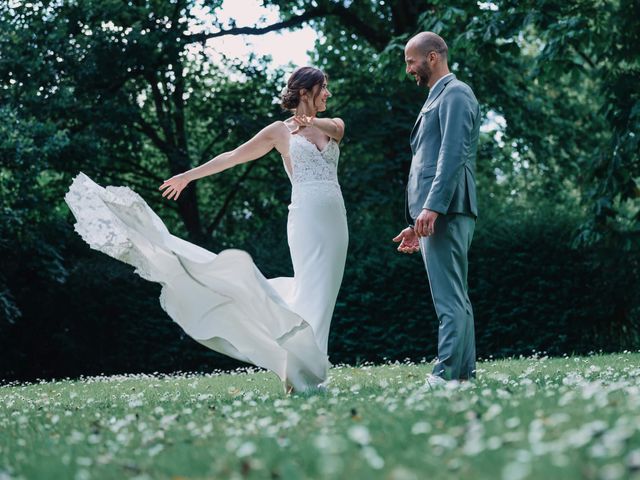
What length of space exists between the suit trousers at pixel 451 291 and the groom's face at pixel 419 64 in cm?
115

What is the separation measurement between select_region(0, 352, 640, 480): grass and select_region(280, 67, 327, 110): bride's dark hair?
99.9 inches

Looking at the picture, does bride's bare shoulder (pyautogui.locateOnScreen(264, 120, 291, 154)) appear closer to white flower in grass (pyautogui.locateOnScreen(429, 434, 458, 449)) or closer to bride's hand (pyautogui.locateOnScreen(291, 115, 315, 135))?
bride's hand (pyautogui.locateOnScreen(291, 115, 315, 135))

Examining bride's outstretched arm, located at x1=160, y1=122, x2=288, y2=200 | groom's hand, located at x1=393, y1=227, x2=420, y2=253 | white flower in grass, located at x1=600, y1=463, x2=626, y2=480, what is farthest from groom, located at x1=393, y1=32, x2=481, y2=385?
white flower in grass, located at x1=600, y1=463, x2=626, y2=480

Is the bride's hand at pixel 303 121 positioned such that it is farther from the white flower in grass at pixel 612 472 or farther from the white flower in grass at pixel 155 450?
the white flower in grass at pixel 612 472

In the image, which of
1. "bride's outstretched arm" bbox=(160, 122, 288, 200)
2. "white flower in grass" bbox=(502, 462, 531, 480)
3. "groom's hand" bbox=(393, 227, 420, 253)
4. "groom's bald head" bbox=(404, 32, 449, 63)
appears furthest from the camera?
"groom's hand" bbox=(393, 227, 420, 253)

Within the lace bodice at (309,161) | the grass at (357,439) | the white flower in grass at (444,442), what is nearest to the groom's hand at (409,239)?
the lace bodice at (309,161)

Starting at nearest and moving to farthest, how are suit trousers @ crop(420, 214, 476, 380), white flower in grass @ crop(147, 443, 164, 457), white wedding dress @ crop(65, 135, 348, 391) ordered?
1. white flower in grass @ crop(147, 443, 164, 457)
2. white wedding dress @ crop(65, 135, 348, 391)
3. suit trousers @ crop(420, 214, 476, 380)

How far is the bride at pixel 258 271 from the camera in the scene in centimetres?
636

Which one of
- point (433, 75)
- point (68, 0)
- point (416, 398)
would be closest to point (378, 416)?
point (416, 398)

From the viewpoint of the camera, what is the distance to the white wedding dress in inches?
250

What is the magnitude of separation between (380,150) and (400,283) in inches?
207

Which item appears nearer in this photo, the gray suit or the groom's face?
the gray suit

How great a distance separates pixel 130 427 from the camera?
473 cm

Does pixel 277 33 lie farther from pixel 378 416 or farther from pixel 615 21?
pixel 378 416
